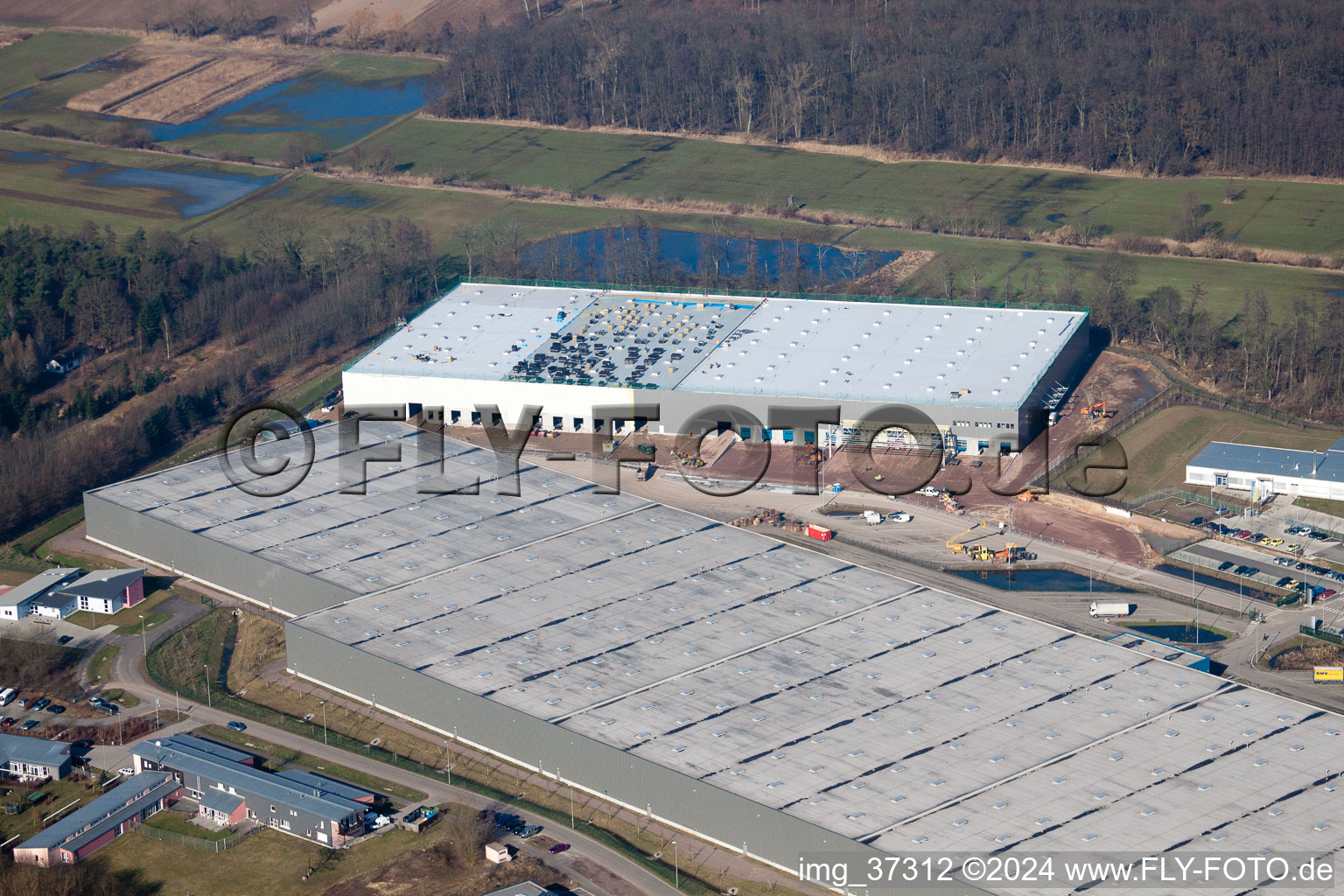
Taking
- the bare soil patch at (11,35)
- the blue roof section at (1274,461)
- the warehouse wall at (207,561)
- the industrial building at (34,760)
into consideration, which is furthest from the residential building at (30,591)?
the bare soil patch at (11,35)

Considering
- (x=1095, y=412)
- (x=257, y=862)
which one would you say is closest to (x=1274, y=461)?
(x=1095, y=412)

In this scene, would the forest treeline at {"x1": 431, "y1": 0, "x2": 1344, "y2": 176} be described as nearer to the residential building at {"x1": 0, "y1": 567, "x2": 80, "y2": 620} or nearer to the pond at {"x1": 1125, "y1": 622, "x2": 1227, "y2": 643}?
the pond at {"x1": 1125, "y1": 622, "x2": 1227, "y2": 643}

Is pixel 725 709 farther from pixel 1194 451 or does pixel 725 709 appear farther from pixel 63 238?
pixel 63 238

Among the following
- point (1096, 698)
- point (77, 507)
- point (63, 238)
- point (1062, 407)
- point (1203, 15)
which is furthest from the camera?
point (1203, 15)

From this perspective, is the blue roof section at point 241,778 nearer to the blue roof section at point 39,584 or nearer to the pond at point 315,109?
the blue roof section at point 39,584

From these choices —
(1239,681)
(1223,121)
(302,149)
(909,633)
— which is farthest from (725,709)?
(302,149)

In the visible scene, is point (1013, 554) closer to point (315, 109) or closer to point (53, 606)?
point (53, 606)

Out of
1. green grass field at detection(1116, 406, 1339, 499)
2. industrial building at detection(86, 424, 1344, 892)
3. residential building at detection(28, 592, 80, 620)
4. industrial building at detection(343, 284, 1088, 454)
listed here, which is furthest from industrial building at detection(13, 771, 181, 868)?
green grass field at detection(1116, 406, 1339, 499)
